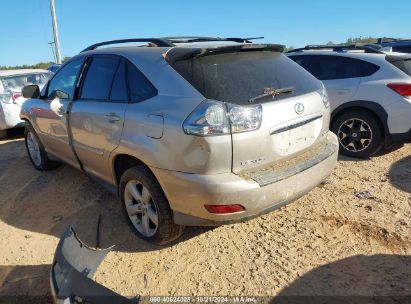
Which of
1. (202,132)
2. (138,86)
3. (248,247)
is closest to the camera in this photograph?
(202,132)

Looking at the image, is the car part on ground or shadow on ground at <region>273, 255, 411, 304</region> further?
shadow on ground at <region>273, 255, 411, 304</region>

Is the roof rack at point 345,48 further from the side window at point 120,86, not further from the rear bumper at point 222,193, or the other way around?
the side window at point 120,86

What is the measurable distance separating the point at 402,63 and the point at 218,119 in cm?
392

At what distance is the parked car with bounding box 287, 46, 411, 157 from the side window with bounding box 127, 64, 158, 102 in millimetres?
3509

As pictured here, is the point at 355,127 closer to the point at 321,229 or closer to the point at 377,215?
the point at 377,215

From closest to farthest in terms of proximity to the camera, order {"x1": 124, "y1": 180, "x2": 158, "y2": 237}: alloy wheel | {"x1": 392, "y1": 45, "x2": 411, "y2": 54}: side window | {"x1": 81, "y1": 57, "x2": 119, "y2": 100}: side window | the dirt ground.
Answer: the dirt ground, {"x1": 124, "y1": 180, "x2": 158, "y2": 237}: alloy wheel, {"x1": 81, "y1": 57, "x2": 119, "y2": 100}: side window, {"x1": 392, "y1": 45, "x2": 411, "y2": 54}: side window

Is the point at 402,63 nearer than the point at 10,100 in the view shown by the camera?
Yes

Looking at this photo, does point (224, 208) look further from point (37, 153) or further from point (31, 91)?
point (37, 153)

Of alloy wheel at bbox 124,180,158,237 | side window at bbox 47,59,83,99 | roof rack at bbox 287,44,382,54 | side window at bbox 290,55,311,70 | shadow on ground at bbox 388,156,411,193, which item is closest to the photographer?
alloy wheel at bbox 124,180,158,237

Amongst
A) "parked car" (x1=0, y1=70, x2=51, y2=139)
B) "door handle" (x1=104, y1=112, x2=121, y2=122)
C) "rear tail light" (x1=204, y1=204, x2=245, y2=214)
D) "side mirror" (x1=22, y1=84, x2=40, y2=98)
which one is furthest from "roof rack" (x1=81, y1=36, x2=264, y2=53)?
"parked car" (x1=0, y1=70, x2=51, y2=139)

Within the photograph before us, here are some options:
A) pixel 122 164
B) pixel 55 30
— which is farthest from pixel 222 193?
pixel 55 30

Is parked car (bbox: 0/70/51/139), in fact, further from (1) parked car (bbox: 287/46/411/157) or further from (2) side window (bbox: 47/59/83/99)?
(1) parked car (bbox: 287/46/411/157)

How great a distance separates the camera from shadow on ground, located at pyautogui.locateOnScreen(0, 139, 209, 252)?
344cm

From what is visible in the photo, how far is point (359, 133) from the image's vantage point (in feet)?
17.3
